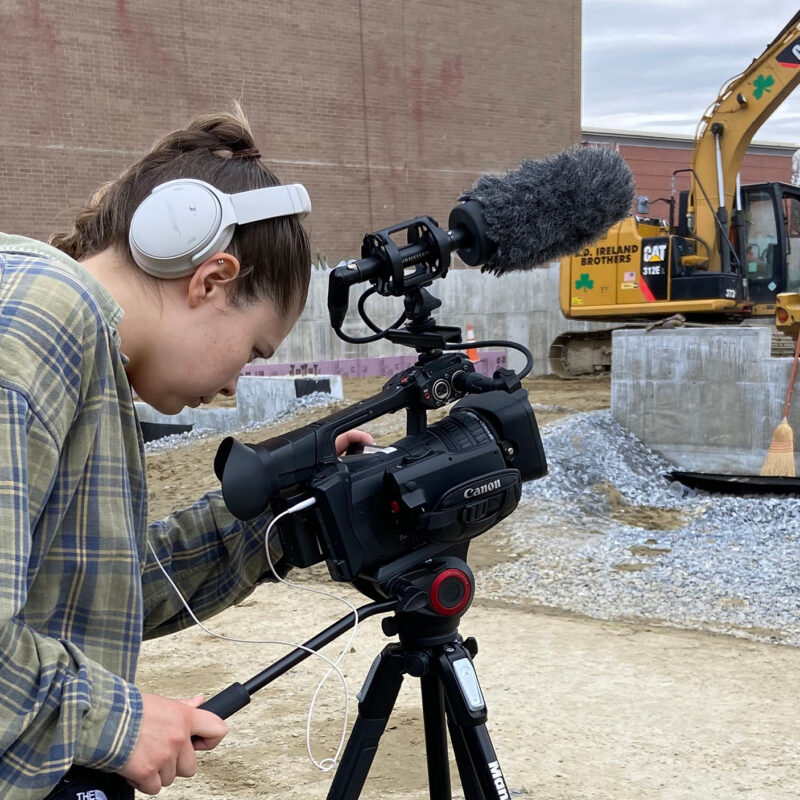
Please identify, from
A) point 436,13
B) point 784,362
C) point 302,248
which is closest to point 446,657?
point 302,248

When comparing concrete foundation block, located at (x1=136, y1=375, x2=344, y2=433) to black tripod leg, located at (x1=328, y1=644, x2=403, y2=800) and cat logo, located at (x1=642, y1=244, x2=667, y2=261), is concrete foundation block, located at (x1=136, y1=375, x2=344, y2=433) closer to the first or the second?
cat logo, located at (x1=642, y1=244, x2=667, y2=261)

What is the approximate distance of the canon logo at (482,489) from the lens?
1663mm

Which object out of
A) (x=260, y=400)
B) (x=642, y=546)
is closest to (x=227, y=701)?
(x=642, y=546)

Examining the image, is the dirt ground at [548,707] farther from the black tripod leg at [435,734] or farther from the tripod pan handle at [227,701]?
the tripod pan handle at [227,701]

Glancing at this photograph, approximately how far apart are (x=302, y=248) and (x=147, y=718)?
0.79 meters

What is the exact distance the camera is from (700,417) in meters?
8.77

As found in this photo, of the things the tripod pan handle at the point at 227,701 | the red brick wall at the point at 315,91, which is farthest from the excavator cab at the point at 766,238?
the tripod pan handle at the point at 227,701

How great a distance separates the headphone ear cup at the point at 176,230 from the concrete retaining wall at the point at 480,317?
1409 centimetres

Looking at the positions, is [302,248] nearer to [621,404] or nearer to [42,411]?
[42,411]

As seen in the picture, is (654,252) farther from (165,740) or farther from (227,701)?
(165,740)

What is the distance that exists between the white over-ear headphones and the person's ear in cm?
1

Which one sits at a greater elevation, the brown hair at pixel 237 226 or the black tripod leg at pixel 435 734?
the brown hair at pixel 237 226

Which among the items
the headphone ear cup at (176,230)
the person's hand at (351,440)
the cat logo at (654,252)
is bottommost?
the person's hand at (351,440)

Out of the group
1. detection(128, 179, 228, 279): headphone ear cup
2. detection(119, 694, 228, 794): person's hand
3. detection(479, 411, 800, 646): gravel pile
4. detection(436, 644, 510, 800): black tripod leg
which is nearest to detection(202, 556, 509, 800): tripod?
detection(436, 644, 510, 800): black tripod leg
